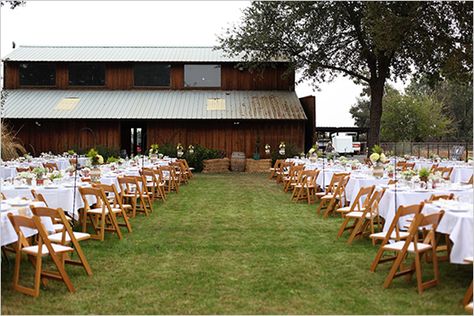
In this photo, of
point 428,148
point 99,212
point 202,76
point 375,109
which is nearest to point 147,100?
point 202,76

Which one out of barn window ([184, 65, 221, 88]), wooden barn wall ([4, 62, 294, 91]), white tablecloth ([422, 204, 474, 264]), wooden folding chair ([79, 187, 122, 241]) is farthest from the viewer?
barn window ([184, 65, 221, 88])

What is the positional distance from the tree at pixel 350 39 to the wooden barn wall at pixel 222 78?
1.67 meters

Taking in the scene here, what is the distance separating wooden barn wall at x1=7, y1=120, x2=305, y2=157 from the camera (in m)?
29.6

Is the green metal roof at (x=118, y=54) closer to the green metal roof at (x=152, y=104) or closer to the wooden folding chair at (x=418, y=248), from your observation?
the green metal roof at (x=152, y=104)

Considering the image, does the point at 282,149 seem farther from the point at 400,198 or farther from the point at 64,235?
the point at 64,235

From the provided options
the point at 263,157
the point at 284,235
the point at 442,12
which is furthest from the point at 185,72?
the point at 284,235

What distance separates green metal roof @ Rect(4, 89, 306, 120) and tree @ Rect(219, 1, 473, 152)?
219 centimetres

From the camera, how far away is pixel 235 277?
6.86 m

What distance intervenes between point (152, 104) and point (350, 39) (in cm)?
1108

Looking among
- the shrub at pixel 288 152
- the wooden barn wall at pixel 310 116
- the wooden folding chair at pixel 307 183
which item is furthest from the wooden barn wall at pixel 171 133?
the wooden folding chair at pixel 307 183

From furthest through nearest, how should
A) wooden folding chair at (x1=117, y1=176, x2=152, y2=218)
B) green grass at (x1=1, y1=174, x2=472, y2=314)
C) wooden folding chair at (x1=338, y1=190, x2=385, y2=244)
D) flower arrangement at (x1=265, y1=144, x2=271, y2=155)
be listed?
flower arrangement at (x1=265, y1=144, x2=271, y2=155)
wooden folding chair at (x1=117, y1=176, x2=152, y2=218)
wooden folding chair at (x1=338, y1=190, x2=385, y2=244)
green grass at (x1=1, y1=174, x2=472, y2=314)

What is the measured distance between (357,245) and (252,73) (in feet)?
78.0

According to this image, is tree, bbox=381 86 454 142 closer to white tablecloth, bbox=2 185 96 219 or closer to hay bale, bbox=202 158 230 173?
hay bale, bbox=202 158 230 173

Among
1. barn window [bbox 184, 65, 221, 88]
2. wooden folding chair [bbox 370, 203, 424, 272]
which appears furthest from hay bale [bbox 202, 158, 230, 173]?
wooden folding chair [bbox 370, 203, 424, 272]
